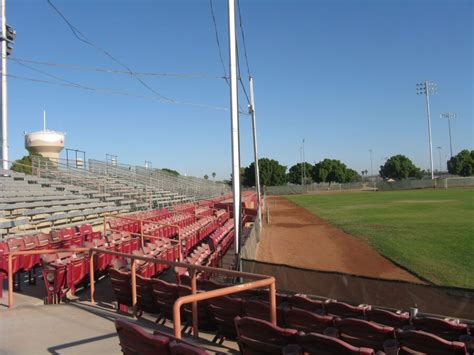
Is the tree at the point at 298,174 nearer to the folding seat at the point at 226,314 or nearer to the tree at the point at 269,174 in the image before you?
the tree at the point at 269,174

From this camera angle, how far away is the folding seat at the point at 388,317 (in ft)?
18.0

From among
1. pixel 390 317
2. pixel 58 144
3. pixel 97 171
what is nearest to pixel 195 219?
pixel 97 171

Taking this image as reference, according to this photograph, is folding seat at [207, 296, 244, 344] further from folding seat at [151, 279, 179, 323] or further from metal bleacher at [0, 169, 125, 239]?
metal bleacher at [0, 169, 125, 239]

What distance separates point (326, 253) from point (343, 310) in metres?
12.0

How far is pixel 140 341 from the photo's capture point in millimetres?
3561

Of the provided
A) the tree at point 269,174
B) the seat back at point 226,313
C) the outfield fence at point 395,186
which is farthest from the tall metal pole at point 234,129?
the tree at point 269,174

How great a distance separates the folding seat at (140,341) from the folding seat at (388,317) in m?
3.28

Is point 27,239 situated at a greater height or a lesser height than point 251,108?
lesser

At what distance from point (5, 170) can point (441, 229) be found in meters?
21.0

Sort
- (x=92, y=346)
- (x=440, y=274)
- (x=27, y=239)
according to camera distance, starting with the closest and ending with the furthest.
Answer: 1. (x=92, y=346)
2. (x=27, y=239)
3. (x=440, y=274)

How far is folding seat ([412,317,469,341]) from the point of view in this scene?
A: 5.06 meters

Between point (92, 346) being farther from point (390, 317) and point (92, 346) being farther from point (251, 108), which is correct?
point (251, 108)

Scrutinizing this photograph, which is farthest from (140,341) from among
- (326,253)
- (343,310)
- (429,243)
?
(429,243)

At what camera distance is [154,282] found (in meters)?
6.53
